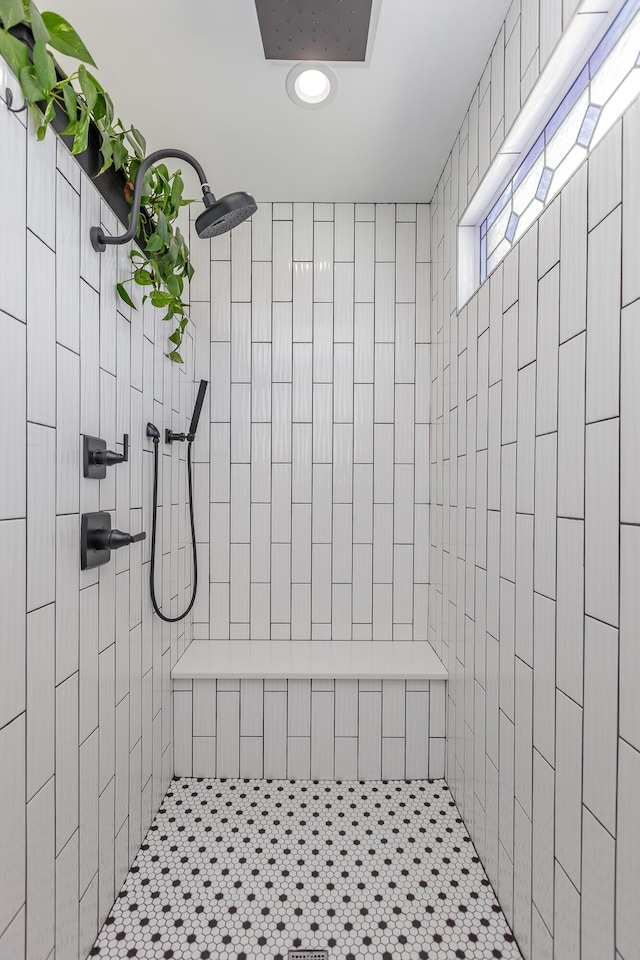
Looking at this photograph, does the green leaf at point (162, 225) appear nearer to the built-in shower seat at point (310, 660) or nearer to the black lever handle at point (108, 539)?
the black lever handle at point (108, 539)

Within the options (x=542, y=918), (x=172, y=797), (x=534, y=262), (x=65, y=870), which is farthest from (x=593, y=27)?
(x=172, y=797)

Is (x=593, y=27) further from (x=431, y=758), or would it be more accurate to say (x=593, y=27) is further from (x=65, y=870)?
(x=431, y=758)

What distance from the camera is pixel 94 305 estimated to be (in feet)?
4.25

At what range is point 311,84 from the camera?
5.27ft

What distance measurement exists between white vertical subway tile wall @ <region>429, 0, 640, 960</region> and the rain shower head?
75 centimetres

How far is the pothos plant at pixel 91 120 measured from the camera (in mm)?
891

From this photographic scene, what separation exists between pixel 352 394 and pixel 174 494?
925 millimetres

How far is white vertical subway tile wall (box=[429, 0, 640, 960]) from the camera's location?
867 millimetres

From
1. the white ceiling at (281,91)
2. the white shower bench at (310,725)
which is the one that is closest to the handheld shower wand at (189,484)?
the white shower bench at (310,725)

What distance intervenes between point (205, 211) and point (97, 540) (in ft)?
3.12

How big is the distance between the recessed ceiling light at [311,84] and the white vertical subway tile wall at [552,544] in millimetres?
475

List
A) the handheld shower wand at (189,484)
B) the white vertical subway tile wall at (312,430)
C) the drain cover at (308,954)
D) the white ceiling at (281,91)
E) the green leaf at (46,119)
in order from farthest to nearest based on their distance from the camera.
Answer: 1. the white vertical subway tile wall at (312,430)
2. the handheld shower wand at (189,484)
3. the white ceiling at (281,91)
4. the drain cover at (308,954)
5. the green leaf at (46,119)

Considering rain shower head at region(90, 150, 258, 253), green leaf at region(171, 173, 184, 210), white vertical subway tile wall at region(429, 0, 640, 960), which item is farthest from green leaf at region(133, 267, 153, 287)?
white vertical subway tile wall at region(429, 0, 640, 960)

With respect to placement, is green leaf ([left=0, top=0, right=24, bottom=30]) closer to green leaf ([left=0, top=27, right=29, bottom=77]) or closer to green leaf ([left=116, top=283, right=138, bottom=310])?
green leaf ([left=0, top=27, right=29, bottom=77])
